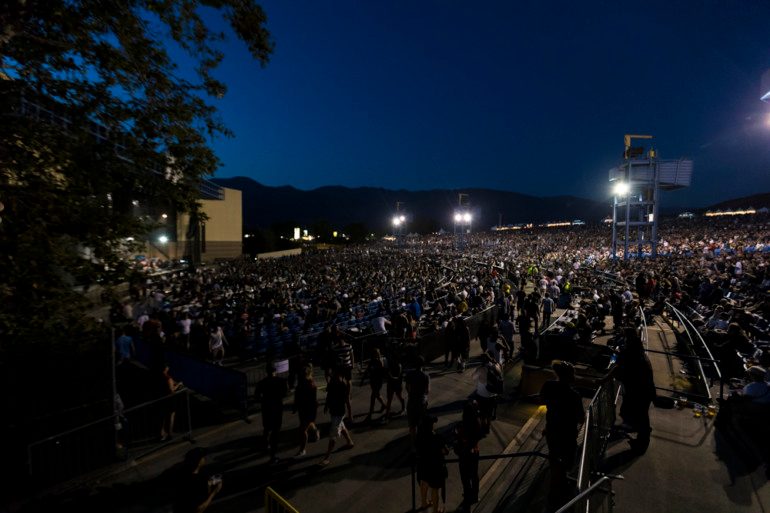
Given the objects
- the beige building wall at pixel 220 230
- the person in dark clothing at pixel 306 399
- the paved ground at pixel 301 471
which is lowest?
the paved ground at pixel 301 471

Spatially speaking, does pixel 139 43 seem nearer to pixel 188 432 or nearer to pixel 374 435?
pixel 188 432

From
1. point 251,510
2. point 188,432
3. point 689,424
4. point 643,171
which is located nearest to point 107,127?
point 188,432

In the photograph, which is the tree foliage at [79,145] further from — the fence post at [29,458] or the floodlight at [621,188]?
the floodlight at [621,188]

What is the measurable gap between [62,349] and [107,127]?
3.72 metres

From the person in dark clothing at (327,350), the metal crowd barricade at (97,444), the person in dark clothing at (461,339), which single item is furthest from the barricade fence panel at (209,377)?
the person in dark clothing at (461,339)

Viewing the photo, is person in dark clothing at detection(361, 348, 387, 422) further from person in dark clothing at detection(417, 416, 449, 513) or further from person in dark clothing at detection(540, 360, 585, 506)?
person in dark clothing at detection(540, 360, 585, 506)

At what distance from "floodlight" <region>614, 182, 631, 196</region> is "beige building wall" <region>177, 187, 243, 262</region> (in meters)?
44.0

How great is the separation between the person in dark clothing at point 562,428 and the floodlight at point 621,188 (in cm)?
3342

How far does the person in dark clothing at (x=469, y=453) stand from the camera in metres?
4.43

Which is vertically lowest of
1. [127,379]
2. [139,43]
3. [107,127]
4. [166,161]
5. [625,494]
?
[127,379]

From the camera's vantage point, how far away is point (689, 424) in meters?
6.00

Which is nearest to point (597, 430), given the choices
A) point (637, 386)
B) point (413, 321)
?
point (637, 386)

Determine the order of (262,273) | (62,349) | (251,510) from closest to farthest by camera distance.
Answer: (251,510)
(62,349)
(262,273)

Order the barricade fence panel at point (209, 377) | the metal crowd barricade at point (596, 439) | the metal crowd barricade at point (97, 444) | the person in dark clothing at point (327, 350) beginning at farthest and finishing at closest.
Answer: the person in dark clothing at point (327, 350) < the barricade fence panel at point (209, 377) < the metal crowd barricade at point (97, 444) < the metal crowd barricade at point (596, 439)
